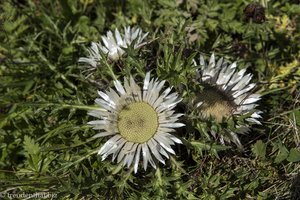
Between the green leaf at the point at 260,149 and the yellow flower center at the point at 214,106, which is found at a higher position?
the yellow flower center at the point at 214,106

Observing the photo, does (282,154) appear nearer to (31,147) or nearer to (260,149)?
(260,149)

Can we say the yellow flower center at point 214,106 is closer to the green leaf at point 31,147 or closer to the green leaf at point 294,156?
the green leaf at point 294,156

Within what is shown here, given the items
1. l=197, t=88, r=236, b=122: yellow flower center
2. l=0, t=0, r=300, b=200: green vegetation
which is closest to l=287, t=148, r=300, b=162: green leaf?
l=0, t=0, r=300, b=200: green vegetation

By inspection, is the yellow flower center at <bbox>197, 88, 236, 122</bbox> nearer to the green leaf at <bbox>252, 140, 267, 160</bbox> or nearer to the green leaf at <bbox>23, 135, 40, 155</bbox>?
the green leaf at <bbox>252, 140, 267, 160</bbox>

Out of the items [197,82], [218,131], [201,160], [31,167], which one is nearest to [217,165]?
[201,160]

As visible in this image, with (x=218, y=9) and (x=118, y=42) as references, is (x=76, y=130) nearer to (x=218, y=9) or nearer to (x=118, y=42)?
(x=118, y=42)

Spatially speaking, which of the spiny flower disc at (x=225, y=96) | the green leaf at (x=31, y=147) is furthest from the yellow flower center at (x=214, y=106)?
the green leaf at (x=31, y=147)

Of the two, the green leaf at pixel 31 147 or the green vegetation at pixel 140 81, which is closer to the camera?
the green vegetation at pixel 140 81
